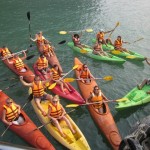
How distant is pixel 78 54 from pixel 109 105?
209 inches

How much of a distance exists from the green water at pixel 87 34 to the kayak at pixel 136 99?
0.37 m

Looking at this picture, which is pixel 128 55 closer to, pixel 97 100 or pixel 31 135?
pixel 97 100

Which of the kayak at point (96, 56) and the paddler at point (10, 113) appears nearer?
the paddler at point (10, 113)

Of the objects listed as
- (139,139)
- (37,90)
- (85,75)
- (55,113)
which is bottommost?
(85,75)

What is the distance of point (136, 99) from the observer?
10.3 m

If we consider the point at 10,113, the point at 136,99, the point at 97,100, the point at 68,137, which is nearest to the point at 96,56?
the point at 136,99

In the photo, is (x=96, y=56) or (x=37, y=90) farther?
(x=96, y=56)

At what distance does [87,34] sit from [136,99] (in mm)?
8865

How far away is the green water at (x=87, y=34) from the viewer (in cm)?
981

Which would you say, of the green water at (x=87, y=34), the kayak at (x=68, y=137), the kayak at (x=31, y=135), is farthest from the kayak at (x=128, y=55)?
the kayak at (x=31, y=135)

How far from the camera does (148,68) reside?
14.1 meters

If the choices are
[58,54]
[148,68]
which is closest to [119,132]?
[148,68]

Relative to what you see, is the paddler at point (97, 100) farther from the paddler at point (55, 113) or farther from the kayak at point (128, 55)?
the kayak at point (128, 55)

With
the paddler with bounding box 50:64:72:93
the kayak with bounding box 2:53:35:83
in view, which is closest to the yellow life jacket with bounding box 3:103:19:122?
the paddler with bounding box 50:64:72:93
